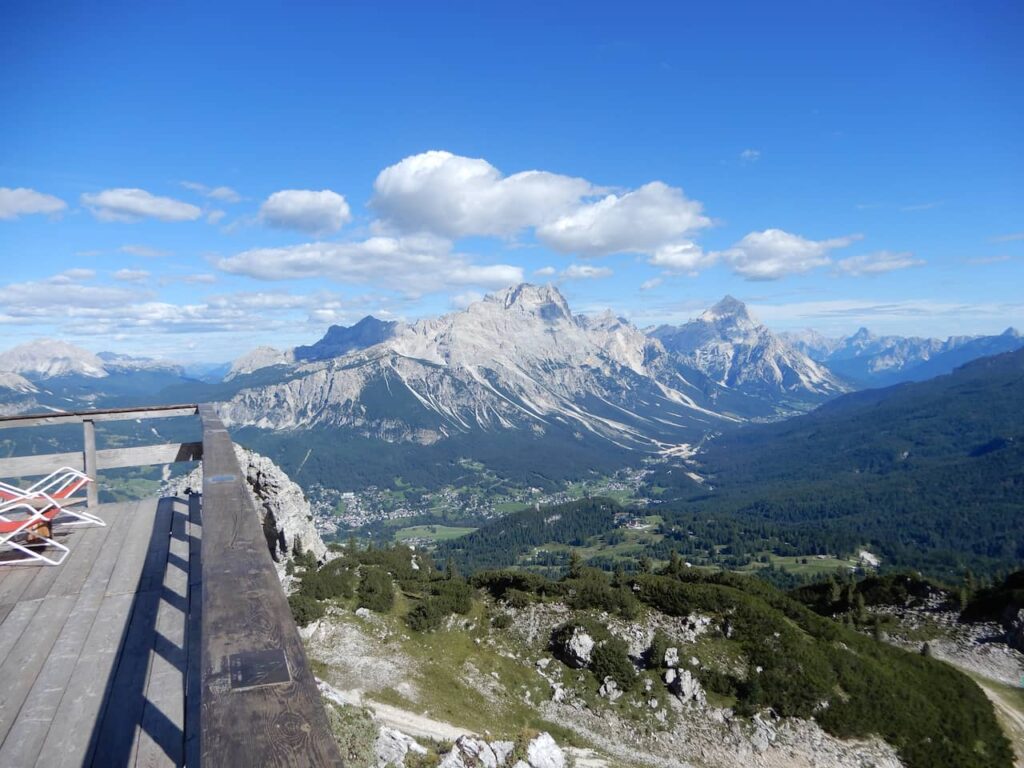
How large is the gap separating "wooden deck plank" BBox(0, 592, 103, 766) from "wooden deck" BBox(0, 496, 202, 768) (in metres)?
0.01

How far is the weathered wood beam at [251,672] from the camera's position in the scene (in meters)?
2.67

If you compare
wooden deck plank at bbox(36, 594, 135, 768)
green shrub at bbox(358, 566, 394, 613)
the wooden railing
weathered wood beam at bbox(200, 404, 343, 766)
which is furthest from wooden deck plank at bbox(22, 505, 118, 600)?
green shrub at bbox(358, 566, 394, 613)

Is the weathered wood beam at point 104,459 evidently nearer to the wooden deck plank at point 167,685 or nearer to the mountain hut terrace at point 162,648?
the mountain hut terrace at point 162,648

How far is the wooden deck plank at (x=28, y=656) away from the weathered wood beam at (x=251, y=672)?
3.24 meters

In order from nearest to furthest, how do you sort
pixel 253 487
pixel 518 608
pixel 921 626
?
pixel 518 608
pixel 921 626
pixel 253 487

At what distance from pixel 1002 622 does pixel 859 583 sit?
10.6 metres

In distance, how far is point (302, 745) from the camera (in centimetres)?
272

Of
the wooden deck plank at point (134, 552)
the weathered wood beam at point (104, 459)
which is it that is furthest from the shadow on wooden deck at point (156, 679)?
the weathered wood beam at point (104, 459)

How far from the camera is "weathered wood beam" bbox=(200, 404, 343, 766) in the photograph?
2666 mm

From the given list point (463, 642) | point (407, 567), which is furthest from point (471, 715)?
point (407, 567)

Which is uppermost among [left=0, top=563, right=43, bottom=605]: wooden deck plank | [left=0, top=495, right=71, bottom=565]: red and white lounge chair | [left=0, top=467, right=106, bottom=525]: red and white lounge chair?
[left=0, top=467, right=106, bottom=525]: red and white lounge chair

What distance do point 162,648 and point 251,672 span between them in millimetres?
4886

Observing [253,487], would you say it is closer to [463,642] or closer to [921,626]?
[463,642]

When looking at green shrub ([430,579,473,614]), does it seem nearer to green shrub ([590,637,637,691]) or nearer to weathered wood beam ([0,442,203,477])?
green shrub ([590,637,637,691])
